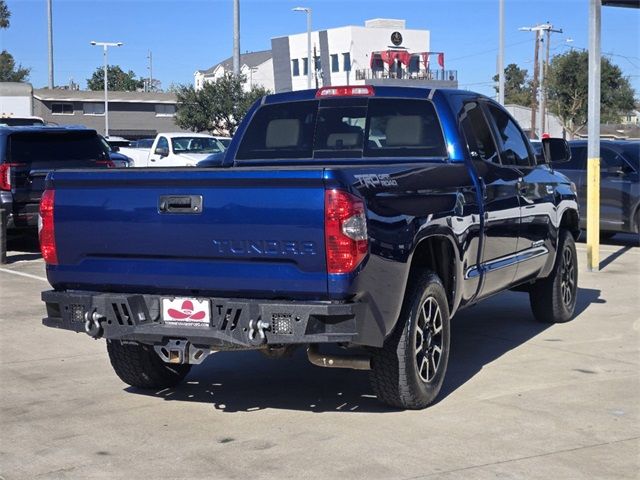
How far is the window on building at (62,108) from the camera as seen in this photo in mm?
75312

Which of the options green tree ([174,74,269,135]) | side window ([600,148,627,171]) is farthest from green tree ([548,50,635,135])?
side window ([600,148,627,171])

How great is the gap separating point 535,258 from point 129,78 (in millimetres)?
129905

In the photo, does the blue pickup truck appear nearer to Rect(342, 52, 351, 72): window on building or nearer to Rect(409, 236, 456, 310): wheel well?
Rect(409, 236, 456, 310): wheel well

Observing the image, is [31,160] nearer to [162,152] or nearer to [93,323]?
[93,323]

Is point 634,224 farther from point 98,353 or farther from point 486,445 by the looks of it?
point 486,445

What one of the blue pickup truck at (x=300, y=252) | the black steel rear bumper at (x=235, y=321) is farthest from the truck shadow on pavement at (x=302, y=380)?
the black steel rear bumper at (x=235, y=321)

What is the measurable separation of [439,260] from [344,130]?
4.67 feet

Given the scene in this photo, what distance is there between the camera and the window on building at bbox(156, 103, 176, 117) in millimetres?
79188

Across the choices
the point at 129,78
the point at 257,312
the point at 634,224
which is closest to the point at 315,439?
the point at 257,312

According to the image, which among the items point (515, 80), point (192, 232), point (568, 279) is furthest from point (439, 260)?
point (515, 80)

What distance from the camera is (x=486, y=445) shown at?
18.8 ft

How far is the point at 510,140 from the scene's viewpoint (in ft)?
28.1

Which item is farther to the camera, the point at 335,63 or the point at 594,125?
the point at 335,63

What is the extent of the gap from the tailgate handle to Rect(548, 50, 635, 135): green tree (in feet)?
192
